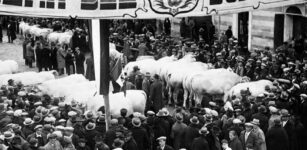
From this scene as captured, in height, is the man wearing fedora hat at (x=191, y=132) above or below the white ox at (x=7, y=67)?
below

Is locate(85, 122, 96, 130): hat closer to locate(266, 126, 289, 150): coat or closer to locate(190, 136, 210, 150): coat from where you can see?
locate(190, 136, 210, 150): coat

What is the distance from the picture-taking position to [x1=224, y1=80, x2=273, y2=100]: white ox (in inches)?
679

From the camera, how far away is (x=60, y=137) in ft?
38.5

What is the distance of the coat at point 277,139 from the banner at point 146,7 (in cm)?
554

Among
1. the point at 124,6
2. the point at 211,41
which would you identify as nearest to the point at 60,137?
the point at 124,6

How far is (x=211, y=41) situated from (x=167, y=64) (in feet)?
33.0

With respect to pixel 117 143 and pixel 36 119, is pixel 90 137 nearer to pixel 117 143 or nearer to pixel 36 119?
pixel 36 119

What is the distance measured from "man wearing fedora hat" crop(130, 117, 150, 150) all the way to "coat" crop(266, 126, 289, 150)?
Result: 2.61 m

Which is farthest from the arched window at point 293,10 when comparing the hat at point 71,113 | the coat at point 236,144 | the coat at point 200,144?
the coat at point 200,144

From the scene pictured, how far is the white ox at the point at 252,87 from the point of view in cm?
1723

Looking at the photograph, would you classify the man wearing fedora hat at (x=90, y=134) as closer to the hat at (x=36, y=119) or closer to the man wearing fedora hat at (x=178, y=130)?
the hat at (x=36, y=119)

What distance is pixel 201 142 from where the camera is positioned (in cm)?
1186

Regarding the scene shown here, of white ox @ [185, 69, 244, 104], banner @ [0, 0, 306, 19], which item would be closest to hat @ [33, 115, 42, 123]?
banner @ [0, 0, 306, 19]

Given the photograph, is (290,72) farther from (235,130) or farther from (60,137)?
(60,137)
